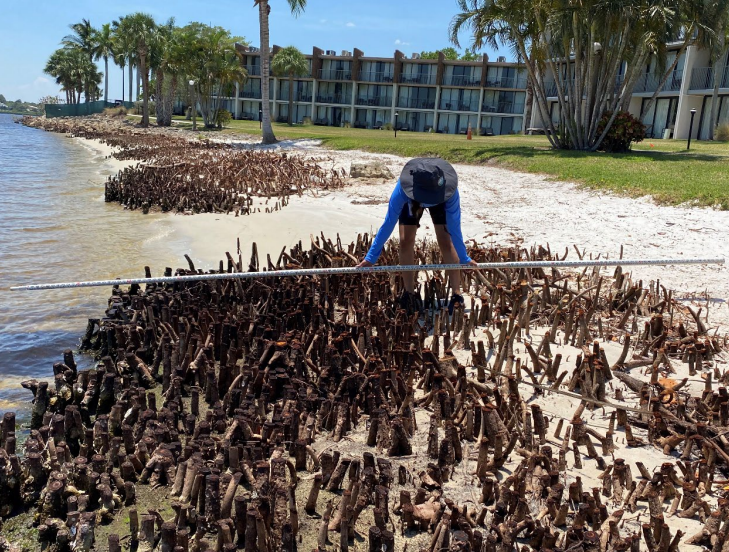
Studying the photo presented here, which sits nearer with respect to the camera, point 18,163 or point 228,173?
point 228,173

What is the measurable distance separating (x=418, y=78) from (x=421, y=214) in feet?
212

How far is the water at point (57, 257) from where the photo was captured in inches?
263

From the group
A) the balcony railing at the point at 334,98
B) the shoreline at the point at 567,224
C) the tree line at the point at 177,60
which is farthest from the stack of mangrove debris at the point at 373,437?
the balcony railing at the point at 334,98

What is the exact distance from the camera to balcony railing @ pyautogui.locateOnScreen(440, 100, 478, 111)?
6681 centimetres

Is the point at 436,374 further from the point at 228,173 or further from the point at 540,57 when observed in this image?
the point at 540,57

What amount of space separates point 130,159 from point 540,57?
54.6ft

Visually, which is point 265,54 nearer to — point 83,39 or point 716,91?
point 716,91

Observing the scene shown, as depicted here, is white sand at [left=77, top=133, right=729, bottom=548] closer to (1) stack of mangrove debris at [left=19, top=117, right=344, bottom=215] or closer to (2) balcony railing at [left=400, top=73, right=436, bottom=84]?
(1) stack of mangrove debris at [left=19, top=117, right=344, bottom=215]

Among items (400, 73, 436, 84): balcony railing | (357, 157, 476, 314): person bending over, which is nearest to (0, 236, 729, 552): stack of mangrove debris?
(357, 157, 476, 314): person bending over

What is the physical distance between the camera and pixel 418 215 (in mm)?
6484

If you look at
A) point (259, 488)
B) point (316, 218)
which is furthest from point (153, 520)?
point (316, 218)

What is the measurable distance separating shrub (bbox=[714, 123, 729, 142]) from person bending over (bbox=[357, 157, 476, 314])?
102ft

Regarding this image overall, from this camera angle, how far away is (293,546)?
332 cm

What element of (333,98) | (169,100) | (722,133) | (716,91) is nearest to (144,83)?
(169,100)
